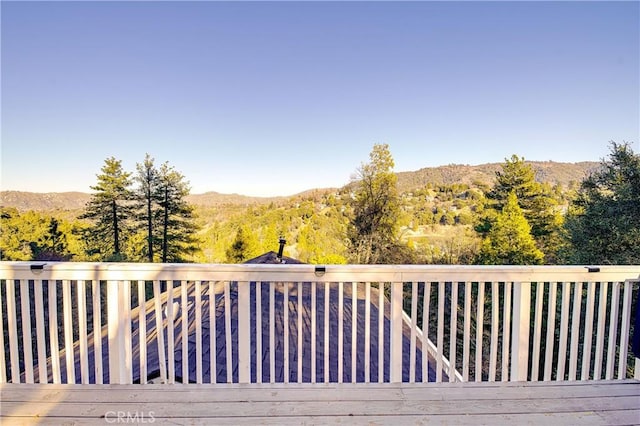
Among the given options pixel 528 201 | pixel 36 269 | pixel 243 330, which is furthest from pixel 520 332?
pixel 528 201

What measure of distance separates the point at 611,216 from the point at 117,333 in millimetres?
13945

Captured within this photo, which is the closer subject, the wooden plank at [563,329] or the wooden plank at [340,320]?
the wooden plank at [340,320]

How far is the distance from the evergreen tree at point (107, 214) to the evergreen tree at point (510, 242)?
2056cm

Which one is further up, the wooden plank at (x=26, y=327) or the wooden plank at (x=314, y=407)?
the wooden plank at (x=26, y=327)

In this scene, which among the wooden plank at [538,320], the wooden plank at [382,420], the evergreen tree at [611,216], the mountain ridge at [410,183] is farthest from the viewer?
the mountain ridge at [410,183]

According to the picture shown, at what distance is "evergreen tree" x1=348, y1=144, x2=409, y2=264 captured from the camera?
18.0 metres

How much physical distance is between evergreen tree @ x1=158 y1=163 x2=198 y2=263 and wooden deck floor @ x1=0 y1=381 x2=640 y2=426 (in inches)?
728

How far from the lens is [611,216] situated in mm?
10430

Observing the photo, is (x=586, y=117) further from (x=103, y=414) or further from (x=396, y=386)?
(x=103, y=414)

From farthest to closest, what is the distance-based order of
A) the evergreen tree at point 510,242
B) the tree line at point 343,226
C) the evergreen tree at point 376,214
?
1. the evergreen tree at point 376,214
2. the tree line at point 343,226
3. the evergreen tree at point 510,242

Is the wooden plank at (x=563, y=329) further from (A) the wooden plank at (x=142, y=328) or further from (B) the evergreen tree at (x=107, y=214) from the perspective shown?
(B) the evergreen tree at (x=107, y=214)

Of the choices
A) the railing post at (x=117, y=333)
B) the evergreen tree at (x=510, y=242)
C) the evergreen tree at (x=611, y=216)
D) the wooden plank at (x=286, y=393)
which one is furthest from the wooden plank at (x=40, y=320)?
the evergreen tree at (x=510, y=242)

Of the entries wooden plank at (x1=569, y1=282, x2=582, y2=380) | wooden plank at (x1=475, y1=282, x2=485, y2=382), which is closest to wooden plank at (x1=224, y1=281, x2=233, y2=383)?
wooden plank at (x1=475, y1=282, x2=485, y2=382)

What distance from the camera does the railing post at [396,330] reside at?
1.85m
